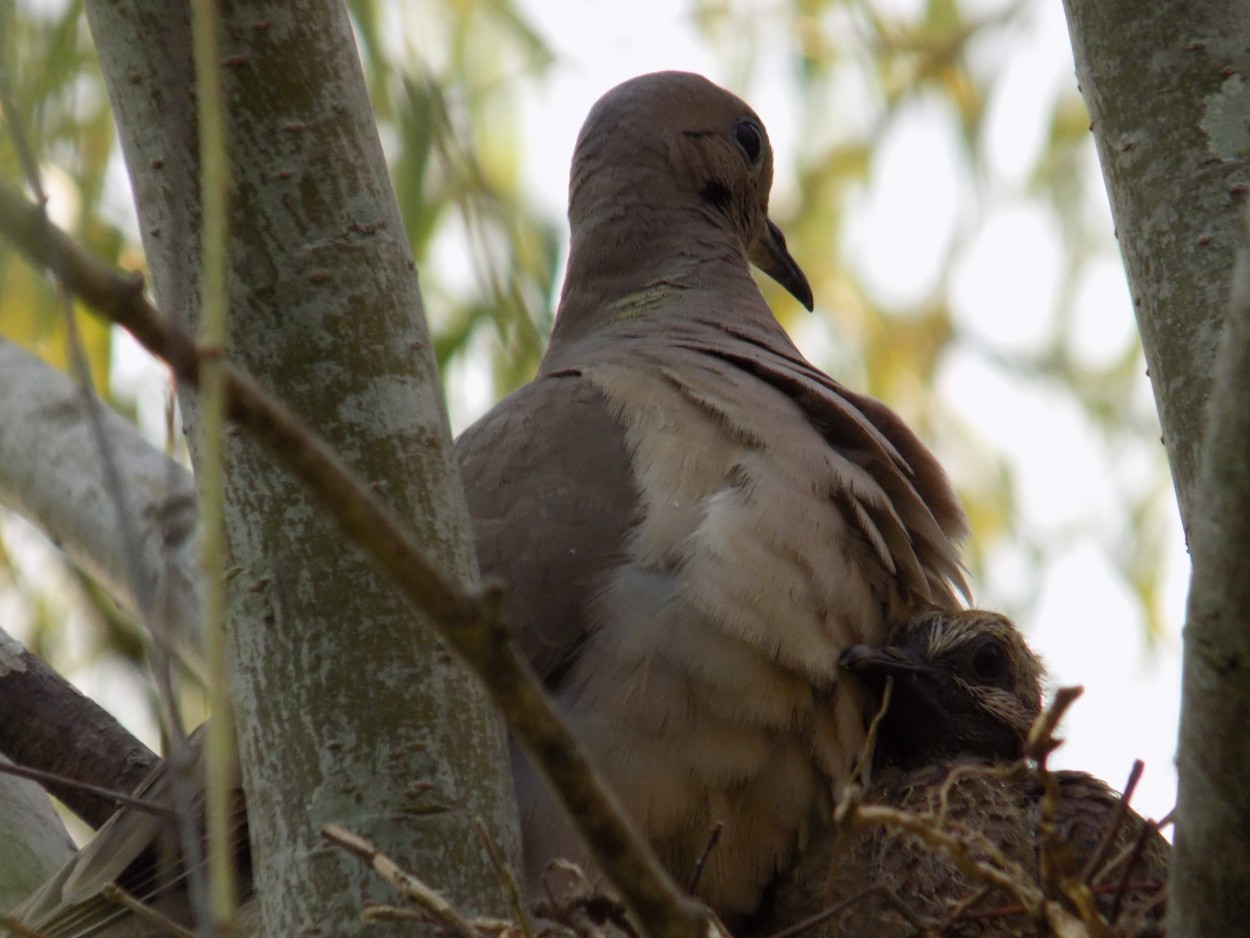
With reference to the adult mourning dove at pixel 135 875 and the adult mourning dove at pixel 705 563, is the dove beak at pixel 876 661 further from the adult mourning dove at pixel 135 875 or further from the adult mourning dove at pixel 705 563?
the adult mourning dove at pixel 135 875

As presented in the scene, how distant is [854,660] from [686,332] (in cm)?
84

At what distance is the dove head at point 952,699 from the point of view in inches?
101

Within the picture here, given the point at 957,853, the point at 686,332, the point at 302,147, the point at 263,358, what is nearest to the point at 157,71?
the point at 302,147

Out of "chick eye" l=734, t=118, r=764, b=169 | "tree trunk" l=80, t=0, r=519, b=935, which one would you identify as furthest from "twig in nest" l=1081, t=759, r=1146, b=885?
"chick eye" l=734, t=118, r=764, b=169

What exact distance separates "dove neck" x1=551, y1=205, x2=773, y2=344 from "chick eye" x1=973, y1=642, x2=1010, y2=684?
2.87 ft

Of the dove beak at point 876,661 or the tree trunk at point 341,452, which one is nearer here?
the tree trunk at point 341,452

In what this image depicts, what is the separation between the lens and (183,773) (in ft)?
4.25

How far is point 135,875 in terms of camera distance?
230cm

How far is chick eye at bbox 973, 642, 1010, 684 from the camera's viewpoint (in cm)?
263

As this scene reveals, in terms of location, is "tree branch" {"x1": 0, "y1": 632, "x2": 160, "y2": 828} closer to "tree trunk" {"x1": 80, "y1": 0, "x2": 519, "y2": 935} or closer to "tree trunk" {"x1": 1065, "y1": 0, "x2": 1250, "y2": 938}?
"tree trunk" {"x1": 80, "y1": 0, "x2": 519, "y2": 935}

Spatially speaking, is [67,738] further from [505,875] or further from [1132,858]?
[1132,858]

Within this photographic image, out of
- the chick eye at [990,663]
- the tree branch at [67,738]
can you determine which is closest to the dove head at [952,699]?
the chick eye at [990,663]

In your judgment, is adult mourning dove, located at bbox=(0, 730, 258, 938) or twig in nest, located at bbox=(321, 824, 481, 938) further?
adult mourning dove, located at bbox=(0, 730, 258, 938)

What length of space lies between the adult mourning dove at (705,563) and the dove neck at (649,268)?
0.71ft
